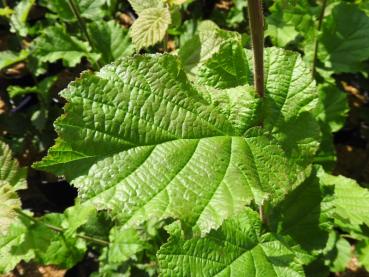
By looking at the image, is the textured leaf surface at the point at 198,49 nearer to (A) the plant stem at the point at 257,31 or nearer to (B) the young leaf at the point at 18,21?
(A) the plant stem at the point at 257,31

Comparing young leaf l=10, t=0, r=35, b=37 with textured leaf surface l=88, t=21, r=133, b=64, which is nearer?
textured leaf surface l=88, t=21, r=133, b=64

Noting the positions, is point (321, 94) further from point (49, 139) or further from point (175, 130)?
point (49, 139)

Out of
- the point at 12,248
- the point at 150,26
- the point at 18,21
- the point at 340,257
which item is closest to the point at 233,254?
the point at 150,26

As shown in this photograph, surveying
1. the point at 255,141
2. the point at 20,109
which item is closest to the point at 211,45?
the point at 255,141

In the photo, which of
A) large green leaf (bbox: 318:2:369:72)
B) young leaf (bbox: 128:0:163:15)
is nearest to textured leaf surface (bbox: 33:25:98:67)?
young leaf (bbox: 128:0:163:15)

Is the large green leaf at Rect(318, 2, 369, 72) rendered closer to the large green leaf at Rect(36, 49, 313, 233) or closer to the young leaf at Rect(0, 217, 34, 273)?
the large green leaf at Rect(36, 49, 313, 233)
